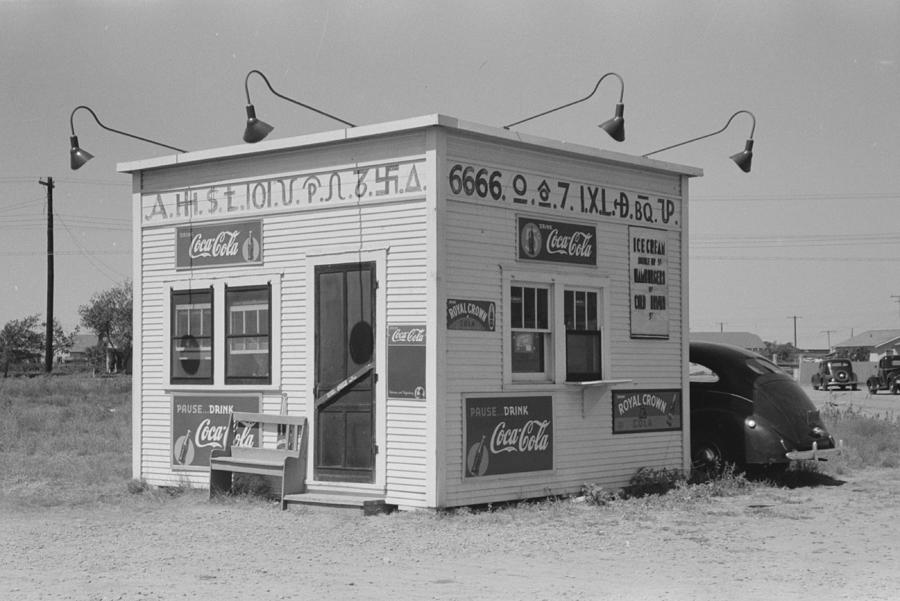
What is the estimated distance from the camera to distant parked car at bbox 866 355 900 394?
176ft

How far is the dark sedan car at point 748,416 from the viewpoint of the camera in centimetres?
1516

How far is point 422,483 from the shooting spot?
12547 millimetres

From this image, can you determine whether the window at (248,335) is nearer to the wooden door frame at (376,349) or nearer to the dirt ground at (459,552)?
the wooden door frame at (376,349)

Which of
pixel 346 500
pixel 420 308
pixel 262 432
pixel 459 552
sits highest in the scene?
pixel 420 308

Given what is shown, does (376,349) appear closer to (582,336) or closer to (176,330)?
(582,336)

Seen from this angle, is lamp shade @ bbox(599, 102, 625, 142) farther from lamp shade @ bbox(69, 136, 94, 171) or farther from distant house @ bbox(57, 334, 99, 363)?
distant house @ bbox(57, 334, 99, 363)

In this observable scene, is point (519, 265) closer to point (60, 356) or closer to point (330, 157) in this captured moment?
point (330, 157)

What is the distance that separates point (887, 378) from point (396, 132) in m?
46.9

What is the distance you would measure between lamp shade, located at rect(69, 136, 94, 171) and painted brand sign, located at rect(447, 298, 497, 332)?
5451mm

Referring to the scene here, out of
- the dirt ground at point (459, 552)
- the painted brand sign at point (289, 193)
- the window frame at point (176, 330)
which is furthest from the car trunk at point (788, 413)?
the window frame at point (176, 330)

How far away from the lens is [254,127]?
44.5ft

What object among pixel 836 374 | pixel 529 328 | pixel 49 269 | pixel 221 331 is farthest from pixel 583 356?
pixel 836 374

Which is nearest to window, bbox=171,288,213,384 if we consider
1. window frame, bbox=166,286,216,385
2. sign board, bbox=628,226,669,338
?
window frame, bbox=166,286,216,385

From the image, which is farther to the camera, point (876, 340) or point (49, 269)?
point (876, 340)
